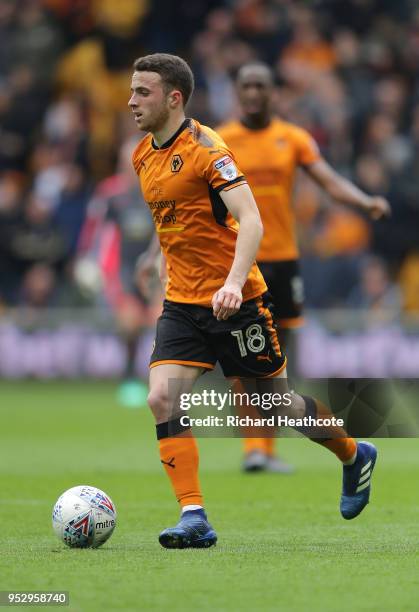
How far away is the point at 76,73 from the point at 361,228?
5.39 m

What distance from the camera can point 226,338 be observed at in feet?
20.8

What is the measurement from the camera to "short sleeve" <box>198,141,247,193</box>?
616cm

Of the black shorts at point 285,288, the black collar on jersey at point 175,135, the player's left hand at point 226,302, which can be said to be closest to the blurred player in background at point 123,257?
the black shorts at point 285,288

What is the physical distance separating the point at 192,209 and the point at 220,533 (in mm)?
1583

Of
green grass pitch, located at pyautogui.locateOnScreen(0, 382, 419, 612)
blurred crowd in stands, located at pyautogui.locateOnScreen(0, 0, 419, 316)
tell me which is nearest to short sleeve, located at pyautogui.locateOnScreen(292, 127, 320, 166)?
green grass pitch, located at pyautogui.locateOnScreen(0, 382, 419, 612)

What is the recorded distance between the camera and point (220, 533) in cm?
669

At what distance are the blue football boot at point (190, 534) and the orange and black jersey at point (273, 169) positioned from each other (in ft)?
11.5

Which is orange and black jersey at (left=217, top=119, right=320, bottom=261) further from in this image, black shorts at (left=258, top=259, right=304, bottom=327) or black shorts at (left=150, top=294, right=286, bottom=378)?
black shorts at (left=150, top=294, right=286, bottom=378)

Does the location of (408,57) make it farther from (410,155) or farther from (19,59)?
(19,59)

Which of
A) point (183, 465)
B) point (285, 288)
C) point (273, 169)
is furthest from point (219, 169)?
point (285, 288)

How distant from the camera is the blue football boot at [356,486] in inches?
264

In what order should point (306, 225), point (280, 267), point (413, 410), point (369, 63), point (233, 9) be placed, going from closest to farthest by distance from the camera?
point (413, 410) < point (280, 267) < point (306, 225) < point (369, 63) < point (233, 9)

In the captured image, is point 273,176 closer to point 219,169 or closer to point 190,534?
point 219,169

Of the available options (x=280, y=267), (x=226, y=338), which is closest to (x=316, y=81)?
(x=280, y=267)
